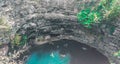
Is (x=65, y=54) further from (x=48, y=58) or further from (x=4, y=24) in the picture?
(x=4, y=24)

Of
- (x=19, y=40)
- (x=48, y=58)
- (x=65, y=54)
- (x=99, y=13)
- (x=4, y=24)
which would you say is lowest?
(x=48, y=58)

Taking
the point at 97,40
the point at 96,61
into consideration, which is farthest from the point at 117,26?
the point at 96,61

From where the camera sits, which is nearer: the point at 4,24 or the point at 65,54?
the point at 4,24

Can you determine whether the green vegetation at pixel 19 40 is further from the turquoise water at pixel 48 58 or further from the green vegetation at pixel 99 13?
the green vegetation at pixel 99 13

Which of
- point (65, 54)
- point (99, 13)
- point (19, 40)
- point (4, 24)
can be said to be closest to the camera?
point (4, 24)

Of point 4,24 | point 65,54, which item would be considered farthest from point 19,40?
point 65,54

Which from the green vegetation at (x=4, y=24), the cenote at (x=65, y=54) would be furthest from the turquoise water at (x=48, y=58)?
the green vegetation at (x=4, y=24)
